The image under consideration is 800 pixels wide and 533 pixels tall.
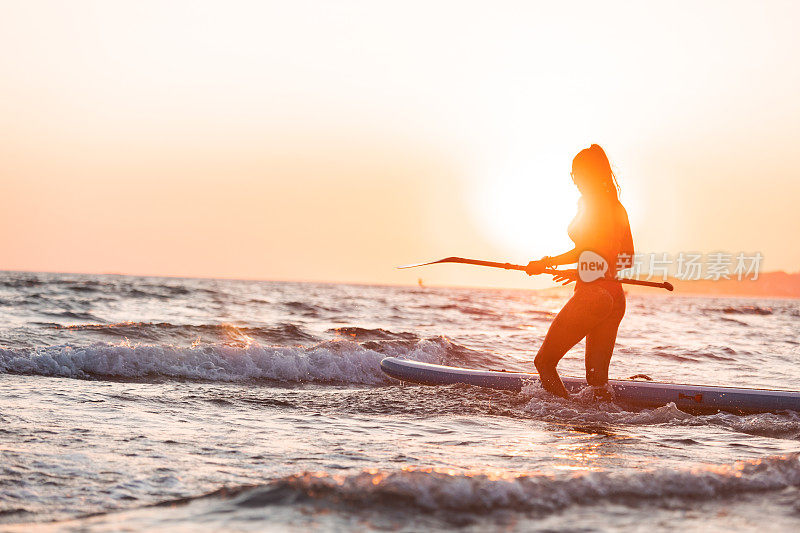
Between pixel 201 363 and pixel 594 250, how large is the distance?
260 inches

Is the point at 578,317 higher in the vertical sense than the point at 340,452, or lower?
higher

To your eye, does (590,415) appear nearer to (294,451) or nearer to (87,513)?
(294,451)

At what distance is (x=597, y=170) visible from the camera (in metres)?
6.30

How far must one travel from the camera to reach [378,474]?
4008 mm

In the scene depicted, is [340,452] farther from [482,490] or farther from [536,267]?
[536,267]

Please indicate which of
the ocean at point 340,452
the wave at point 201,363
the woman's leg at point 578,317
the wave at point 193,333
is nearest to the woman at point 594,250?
the woman's leg at point 578,317

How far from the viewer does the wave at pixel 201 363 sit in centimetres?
1011

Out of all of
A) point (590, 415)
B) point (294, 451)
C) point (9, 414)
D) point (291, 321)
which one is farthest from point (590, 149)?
point (291, 321)

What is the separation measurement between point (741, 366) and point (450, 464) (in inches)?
428

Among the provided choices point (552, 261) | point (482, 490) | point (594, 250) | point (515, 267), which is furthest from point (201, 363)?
point (482, 490)

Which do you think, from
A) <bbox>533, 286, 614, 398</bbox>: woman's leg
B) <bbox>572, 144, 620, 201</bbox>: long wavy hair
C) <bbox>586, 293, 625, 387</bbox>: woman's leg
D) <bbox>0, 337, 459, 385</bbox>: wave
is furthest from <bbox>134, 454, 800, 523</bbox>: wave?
<bbox>0, 337, 459, 385</bbox>: wave

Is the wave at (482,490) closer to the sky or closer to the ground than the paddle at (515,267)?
closer to the ground

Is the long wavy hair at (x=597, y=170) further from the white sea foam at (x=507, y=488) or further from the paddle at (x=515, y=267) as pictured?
the white sea foam at (x=507, y=488)

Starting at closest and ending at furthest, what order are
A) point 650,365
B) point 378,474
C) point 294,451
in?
point 378,474
point 294,451
point 650,365
